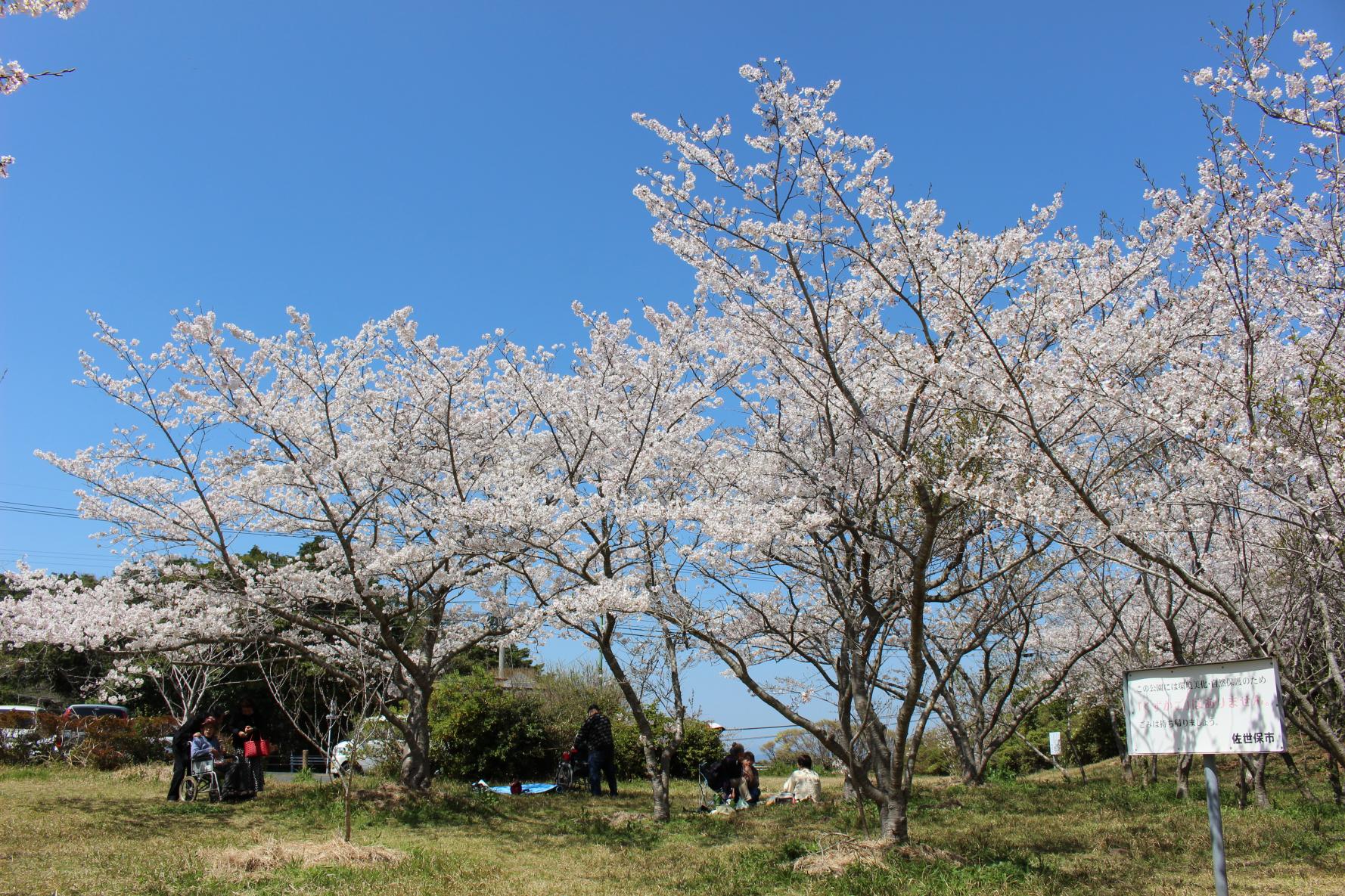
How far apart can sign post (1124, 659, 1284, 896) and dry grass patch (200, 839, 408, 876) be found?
16.7ft

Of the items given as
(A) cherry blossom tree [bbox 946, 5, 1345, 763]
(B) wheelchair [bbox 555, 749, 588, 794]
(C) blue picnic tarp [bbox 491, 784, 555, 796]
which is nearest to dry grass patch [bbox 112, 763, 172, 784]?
(C) blue picnic tarp [bbox 491, 784, 555, 796]

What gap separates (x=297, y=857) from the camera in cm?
598

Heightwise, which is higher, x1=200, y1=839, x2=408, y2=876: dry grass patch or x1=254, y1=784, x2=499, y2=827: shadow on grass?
x1=200, y1=839, x2=408, y2=876: dry grass patch

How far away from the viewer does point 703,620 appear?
8.15 metres

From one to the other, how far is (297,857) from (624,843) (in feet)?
9.34

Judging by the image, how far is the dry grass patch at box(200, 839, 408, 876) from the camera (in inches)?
227

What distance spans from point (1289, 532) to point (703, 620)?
4944mm

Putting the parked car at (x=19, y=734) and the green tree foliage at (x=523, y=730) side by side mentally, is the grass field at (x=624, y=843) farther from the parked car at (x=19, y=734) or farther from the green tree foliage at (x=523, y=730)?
the green tree foliage at (x=523, y=730)

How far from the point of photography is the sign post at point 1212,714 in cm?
396

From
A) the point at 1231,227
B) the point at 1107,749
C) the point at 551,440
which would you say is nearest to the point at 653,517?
the point at 551,440

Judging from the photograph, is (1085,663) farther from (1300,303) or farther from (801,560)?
(1300,303)

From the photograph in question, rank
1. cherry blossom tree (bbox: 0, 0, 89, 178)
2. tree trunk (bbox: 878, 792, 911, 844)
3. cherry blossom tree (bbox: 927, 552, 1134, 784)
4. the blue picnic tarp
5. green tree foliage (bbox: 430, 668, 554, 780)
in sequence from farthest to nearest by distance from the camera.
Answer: green tree foliage (bbox: 430, 668, 554, 780), the blue picnic tarp, cherry blossom tree (bbox: 927, 552, 1134, 784), tree trunk (bbox: 878, 792, 911, 844), cherry blossom tree (bbox: 0, 0, 89, 178)

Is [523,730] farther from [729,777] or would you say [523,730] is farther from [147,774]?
[147,774]

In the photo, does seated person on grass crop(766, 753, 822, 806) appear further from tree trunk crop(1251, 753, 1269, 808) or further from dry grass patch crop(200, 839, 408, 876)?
dry grass patch crop(200, 839, 408, 876)
